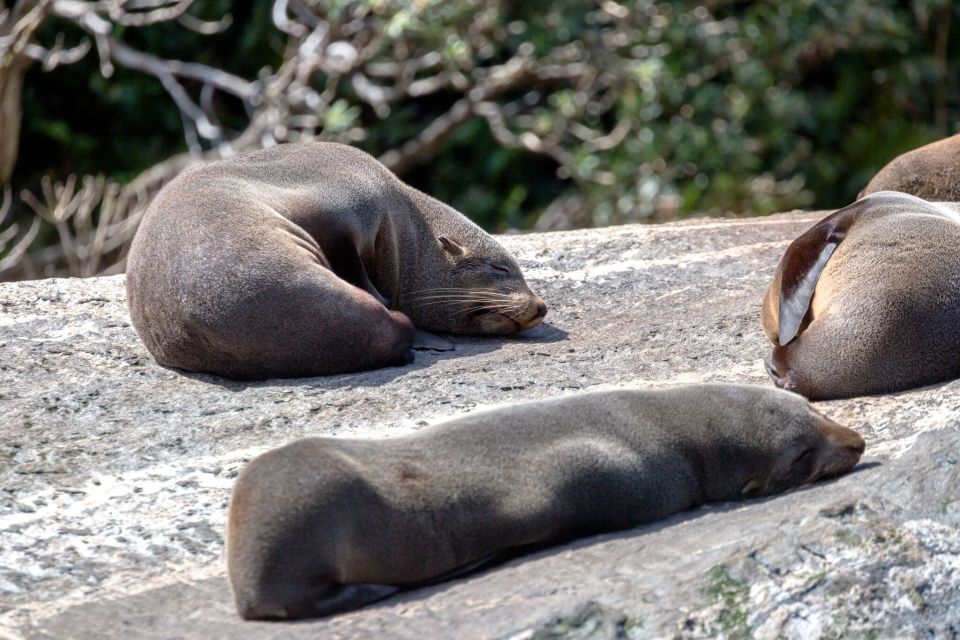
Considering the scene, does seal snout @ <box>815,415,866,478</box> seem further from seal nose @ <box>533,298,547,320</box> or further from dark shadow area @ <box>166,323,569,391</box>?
seal nose @ <box>533,298,547,320</box>

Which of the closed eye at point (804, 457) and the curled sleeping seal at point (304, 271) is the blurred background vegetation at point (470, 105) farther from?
the closed eye at point (804, 457)

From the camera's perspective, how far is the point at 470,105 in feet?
36.9

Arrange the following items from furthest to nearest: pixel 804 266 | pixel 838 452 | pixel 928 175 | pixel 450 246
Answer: pixel 928 175 → pixel 450 246 → pixel 804 266 → pixel 838 452

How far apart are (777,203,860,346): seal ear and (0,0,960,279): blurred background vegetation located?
495 centimetres

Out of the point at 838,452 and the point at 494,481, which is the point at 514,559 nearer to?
the point at 494,481

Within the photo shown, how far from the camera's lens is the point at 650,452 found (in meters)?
3.87

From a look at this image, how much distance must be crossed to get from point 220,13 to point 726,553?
9.85m

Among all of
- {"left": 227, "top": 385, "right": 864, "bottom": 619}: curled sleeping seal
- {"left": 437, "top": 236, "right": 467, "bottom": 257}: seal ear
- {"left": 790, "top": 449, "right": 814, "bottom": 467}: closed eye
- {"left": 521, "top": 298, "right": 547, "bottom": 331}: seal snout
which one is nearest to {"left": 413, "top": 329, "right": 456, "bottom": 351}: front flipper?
{"left": 521, "top": 298, "right": 547, "bottom": 331}: seal snout

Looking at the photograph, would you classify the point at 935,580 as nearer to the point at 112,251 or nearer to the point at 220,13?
the point at 112,251

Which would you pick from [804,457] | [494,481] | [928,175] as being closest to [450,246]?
[804,457]

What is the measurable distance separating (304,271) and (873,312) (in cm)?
203

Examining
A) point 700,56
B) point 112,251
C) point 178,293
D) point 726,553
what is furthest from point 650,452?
point 700,56

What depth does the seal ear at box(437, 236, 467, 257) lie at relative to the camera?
638cm

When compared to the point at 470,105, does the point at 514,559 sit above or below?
above
